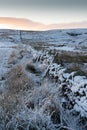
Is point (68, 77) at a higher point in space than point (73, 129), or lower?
higher

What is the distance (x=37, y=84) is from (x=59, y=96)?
87.5 inches

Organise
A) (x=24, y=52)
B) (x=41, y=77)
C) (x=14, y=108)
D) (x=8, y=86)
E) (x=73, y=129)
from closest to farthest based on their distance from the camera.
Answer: (x=73, y=129) < (x=14, y=108) < (x=8, y=86) < (x=41, y=77) < (x=24, y=52)

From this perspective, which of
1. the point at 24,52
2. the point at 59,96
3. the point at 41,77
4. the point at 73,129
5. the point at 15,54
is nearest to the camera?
the point at 73,129

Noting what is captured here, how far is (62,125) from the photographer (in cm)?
663

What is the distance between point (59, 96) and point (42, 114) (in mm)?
1420

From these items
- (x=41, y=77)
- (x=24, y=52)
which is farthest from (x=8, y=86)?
(x=24, y=52)

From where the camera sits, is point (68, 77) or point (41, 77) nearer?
point (68, 77)

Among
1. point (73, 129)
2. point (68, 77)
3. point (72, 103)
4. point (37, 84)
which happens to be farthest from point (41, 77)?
point (73, 129)

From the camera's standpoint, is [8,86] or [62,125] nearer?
[62,125]

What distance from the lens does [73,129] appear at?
253 inches

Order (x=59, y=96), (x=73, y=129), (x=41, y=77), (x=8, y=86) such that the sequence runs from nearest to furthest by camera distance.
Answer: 1. (x=73, y=129)
2. (x=59, y=96)
3. (x=8, y=86)
4. (x=41, y=77)

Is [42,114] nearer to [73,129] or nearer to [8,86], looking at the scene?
[73,129]

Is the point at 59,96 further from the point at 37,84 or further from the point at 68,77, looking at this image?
the point at 37,84

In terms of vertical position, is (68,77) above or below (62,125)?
above
